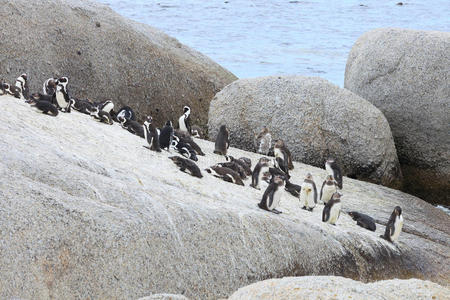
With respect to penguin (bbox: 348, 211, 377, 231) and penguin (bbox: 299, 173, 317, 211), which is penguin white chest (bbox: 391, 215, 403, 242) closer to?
penguin (bbox: 348, 211, 377, 231)

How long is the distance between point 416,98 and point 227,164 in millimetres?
5456

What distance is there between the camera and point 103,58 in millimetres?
14336

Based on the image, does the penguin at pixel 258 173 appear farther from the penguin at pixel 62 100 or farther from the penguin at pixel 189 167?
the penguin at pixel 62 100

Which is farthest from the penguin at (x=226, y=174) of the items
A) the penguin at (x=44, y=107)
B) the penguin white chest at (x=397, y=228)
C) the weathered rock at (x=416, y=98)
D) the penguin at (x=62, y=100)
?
A: the weathered rock at (x=416, y=98)

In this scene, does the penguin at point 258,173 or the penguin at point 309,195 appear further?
the penguin at point 258,173

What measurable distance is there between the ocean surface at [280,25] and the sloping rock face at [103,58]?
9.15 metres

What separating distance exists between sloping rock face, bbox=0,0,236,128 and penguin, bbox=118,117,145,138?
248 cm

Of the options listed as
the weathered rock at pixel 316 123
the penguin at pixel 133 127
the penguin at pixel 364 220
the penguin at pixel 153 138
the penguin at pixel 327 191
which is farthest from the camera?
the weathered rock at pixel 316 123

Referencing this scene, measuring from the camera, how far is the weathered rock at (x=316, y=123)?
43.6 ft

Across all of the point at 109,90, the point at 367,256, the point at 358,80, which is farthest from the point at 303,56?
the point at 367,256

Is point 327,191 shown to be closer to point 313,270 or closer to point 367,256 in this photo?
point 367,256

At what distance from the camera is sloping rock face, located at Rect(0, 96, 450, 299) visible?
5902 millimetres

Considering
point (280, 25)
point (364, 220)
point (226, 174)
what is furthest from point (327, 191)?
point (280, 25)

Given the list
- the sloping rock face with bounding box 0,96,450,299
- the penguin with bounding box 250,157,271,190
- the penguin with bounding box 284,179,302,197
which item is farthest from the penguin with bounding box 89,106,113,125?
the penguin with bounding box 284,179,302,197
